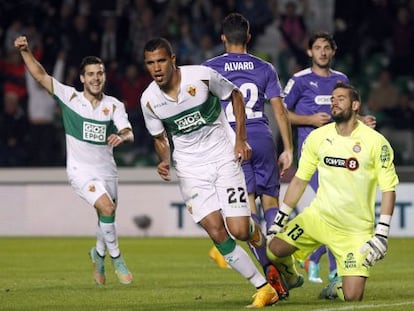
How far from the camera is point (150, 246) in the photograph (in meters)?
18.9

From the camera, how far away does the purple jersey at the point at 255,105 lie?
38.7ft

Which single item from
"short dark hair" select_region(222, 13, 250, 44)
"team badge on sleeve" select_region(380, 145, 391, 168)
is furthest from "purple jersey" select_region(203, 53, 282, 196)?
"team badge on sleeve" select_region(380, 145, 391, 168)

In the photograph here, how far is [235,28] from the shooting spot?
11680 mm

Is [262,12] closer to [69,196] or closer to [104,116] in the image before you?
[69,196]

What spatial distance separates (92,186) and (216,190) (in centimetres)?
305

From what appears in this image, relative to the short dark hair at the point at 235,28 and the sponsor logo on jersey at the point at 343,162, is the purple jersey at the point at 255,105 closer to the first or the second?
the short dark hair at the point at 235,28

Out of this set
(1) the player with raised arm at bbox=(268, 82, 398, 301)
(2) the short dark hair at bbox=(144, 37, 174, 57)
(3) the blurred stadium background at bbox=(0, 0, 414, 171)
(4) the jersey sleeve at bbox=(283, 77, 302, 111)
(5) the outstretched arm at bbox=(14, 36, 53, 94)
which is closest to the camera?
(2) the short dark hair at bbox=(144, 37, 174, 57)

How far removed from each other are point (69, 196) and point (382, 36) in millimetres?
6523

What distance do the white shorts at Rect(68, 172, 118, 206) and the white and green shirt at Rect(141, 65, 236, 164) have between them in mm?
2693

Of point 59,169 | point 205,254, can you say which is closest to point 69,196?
point 59,169

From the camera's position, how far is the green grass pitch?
34.6 feet

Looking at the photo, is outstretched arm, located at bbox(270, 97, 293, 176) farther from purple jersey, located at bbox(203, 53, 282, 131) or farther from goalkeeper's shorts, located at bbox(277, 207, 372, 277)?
goalkeeper's shorts, located at bbox(277, 207, 372, 277)

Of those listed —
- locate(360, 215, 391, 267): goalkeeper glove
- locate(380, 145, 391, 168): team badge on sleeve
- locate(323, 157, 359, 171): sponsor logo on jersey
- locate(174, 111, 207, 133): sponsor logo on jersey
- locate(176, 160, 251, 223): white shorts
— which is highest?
locate(174, 111, 207, 133): sponsor logo on jersey

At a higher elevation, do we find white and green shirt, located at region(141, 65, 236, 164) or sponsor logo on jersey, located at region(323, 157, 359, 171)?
white and green shirt, located at region(141, 65, 236, 164)
